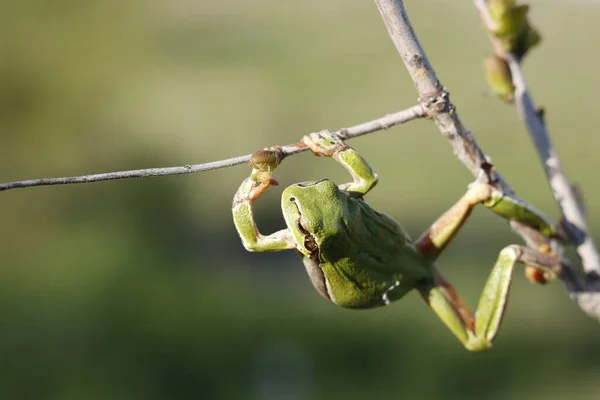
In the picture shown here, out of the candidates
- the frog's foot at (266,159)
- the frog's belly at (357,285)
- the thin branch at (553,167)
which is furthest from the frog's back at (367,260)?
the thin branch at (553,167)

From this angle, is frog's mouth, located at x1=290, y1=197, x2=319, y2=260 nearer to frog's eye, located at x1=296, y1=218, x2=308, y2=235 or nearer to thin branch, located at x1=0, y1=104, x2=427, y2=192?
frog's eye, located at x1=296, y1=218, x2=308, y2=235

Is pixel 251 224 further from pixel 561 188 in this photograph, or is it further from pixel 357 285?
pixel 561 188

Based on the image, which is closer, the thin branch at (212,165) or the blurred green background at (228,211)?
the thin branch at (212,165)

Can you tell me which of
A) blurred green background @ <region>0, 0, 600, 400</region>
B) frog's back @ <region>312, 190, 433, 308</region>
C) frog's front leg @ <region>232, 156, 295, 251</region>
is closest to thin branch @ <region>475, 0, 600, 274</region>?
frog's back @ <region>312, 190, 433, 308</region>

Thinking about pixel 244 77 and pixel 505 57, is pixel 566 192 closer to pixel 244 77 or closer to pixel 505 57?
pixel 505 57

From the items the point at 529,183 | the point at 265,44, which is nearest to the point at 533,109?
the point at 529,183

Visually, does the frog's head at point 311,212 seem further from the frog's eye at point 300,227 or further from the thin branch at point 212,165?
the thin branch at point 212,165
